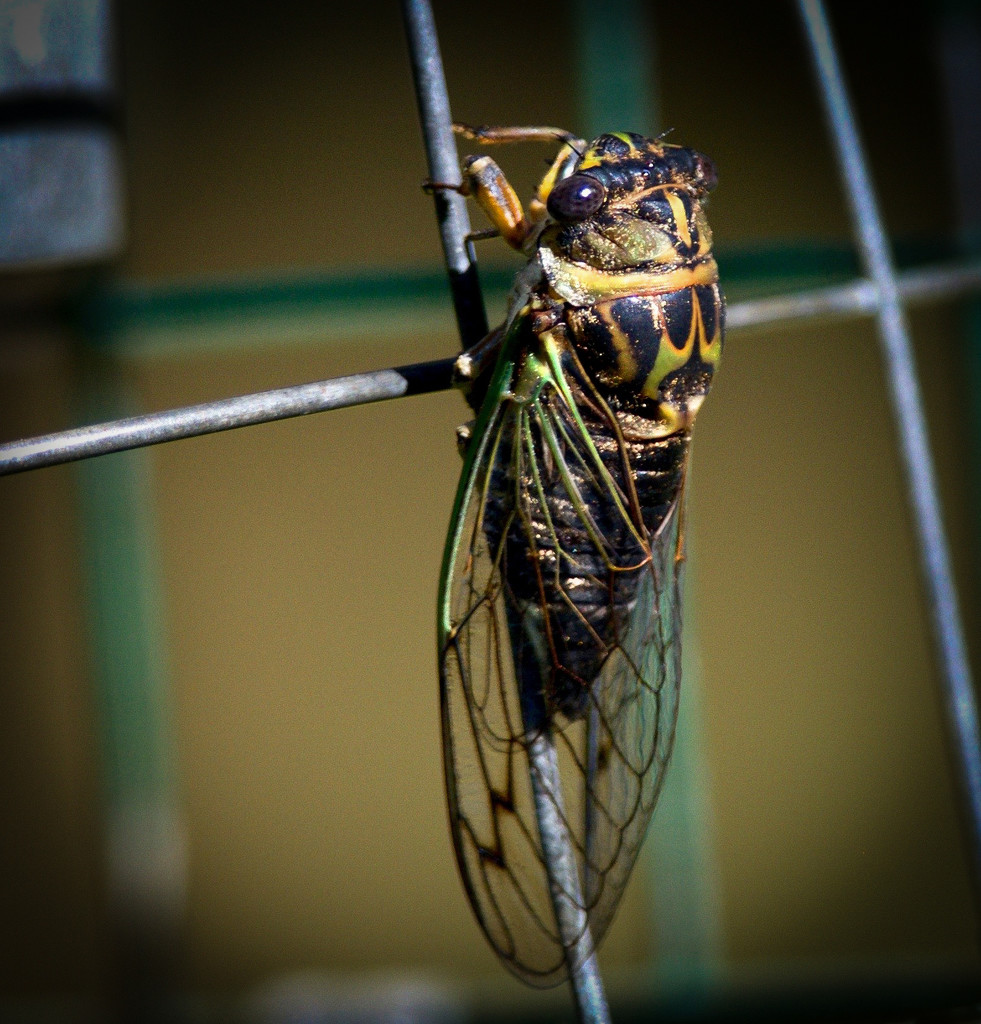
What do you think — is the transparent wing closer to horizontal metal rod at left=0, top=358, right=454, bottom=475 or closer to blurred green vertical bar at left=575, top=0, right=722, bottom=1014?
horizontal metal rod at left=0, top=358, right=454, bottom=475

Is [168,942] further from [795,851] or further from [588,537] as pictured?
[588,537]

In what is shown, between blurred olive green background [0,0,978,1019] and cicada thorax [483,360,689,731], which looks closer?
cicada thorax [483,360,689,731]

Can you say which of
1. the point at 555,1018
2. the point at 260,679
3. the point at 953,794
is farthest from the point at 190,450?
the point at 953,794

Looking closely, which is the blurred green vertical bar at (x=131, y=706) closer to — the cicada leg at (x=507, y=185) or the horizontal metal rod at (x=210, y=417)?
the cicada leg at (x=507, y=185)

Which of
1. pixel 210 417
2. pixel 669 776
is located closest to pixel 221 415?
pixel 210 417

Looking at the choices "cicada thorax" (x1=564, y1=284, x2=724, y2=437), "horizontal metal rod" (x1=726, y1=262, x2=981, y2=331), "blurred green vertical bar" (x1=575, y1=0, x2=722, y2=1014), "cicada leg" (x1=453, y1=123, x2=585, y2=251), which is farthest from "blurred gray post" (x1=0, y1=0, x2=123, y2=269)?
"blurred green vertical bar" (x1=575, y1=0, x2=722, y2=1014)

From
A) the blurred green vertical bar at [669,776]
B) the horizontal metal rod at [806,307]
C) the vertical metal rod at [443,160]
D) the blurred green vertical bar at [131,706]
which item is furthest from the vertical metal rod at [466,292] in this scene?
the blurred green vertical bar at [131,706]
